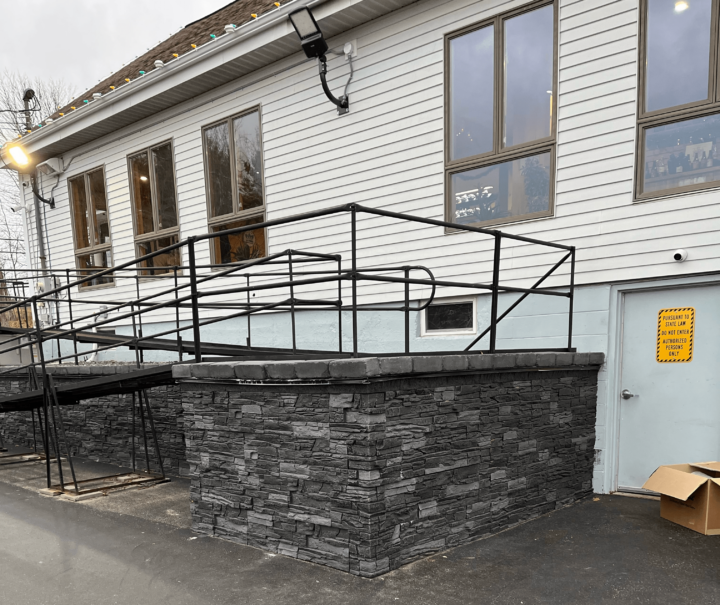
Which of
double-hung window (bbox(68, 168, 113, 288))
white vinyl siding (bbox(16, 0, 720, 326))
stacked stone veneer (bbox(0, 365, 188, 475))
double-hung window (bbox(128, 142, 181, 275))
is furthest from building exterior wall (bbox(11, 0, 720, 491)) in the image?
double-hung window (bbox(68, 168, 113, 288))

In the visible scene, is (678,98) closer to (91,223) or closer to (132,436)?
(132,436)

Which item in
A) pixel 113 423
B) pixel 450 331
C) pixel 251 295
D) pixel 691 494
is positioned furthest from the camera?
pixel 251 295

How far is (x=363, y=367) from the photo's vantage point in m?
3.13

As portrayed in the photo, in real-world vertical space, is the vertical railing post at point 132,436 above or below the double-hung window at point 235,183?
below

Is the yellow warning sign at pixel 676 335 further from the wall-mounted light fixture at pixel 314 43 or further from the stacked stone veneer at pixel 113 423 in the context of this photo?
the stacked stone veneer at pixel 113 423

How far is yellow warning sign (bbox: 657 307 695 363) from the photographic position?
14.9ft

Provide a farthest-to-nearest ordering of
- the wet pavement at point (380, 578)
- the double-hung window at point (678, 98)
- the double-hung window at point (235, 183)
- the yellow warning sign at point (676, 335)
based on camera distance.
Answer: the double-hung window at point (235, 183) → the yellow warning sign at point (676, 335) → the double-hung window at point (678, 98) → the wet pavement at point (380, 578)

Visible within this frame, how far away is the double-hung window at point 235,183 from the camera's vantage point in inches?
300

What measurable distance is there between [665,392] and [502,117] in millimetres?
3087

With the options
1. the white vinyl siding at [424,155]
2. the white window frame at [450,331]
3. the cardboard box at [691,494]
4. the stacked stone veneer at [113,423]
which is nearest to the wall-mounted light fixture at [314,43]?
the white vinyl siding at [424,155]

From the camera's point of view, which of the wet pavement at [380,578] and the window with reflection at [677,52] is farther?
the window with reflection at [677,52]

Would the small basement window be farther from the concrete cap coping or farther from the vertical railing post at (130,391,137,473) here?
the vertical railing post at (130,391,137,473)

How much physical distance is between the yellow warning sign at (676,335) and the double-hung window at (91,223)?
341 inches

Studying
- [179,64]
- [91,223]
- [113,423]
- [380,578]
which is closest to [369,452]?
[380,578]
